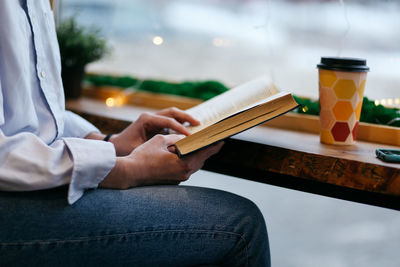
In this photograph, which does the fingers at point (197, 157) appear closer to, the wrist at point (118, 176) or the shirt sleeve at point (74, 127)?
the wrist at point (118, 176)

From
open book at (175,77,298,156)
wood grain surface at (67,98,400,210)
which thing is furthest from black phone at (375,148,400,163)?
open book at (175,77,298,156)

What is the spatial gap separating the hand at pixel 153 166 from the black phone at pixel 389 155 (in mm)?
364

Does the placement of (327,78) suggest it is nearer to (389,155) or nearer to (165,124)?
(389,155)

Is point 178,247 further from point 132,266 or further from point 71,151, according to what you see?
point 71,151

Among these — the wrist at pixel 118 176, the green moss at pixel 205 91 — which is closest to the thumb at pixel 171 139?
the wrist at pixel 118 176

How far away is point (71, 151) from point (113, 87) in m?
1.01

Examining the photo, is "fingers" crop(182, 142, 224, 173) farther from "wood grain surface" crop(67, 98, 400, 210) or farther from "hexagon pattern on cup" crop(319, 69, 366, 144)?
"hexagon pattern on cup" crop(319, 69, 366, 144)

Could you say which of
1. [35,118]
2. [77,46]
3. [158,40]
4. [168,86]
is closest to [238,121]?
[35,118]

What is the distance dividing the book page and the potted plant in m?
0.71

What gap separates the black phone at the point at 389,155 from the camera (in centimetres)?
95

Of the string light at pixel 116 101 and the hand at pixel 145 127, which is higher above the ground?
the hand at pixel 145 127

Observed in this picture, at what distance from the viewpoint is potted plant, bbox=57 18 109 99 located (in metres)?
1.66

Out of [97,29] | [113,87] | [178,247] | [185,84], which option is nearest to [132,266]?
[178,247]

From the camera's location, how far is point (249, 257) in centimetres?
88
